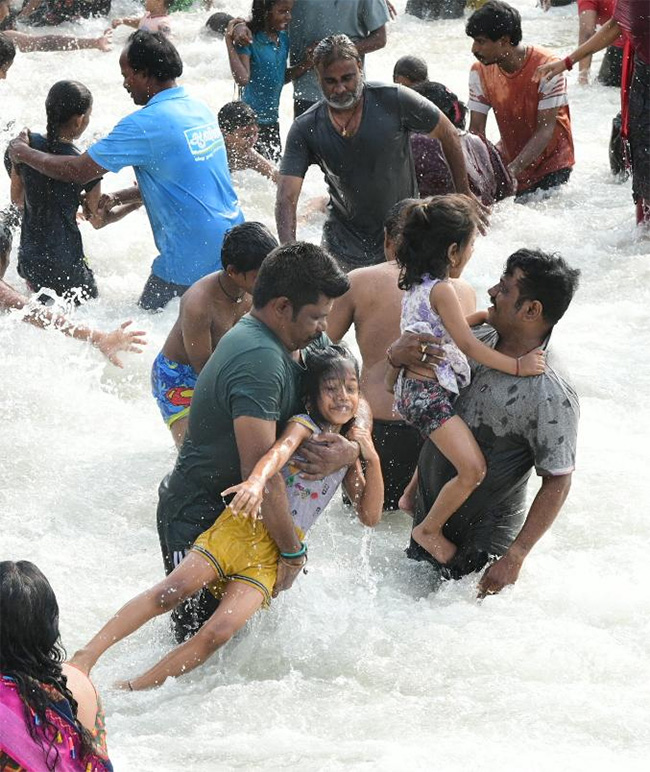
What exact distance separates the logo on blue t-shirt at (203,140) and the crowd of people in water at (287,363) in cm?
1

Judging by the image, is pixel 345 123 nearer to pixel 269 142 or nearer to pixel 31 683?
pixel 269 142

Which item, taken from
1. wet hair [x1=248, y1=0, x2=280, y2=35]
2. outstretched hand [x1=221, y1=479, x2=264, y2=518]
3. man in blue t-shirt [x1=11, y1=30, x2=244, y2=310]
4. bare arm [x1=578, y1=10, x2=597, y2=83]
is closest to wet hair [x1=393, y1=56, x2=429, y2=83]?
wet hair [x1=248, y1=0, x2=280, y2=35]

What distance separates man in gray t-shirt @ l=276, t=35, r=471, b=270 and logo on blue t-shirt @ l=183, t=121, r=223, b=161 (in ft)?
1.21

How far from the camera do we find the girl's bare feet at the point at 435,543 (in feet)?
15.1

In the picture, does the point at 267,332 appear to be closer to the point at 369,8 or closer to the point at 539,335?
the point at 539,335

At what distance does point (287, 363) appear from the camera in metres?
3.97

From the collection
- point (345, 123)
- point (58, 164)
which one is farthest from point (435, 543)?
point (58, 164)

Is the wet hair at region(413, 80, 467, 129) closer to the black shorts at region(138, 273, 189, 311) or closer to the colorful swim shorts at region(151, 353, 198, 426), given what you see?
the black shorts at region(138, 273, 189, 311)

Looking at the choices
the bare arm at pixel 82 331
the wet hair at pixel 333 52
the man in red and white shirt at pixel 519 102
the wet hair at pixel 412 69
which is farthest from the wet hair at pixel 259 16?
the wet hair at pixel 333 52

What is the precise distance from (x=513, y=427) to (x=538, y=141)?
480 cm

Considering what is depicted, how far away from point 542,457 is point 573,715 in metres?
0.80

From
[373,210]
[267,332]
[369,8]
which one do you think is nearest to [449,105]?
[369,8]

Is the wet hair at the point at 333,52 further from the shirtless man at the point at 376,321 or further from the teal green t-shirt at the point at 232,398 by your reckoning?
the teal green t-shirt at the point at 232,398

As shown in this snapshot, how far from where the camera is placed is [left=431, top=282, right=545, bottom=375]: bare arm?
14.1ft
